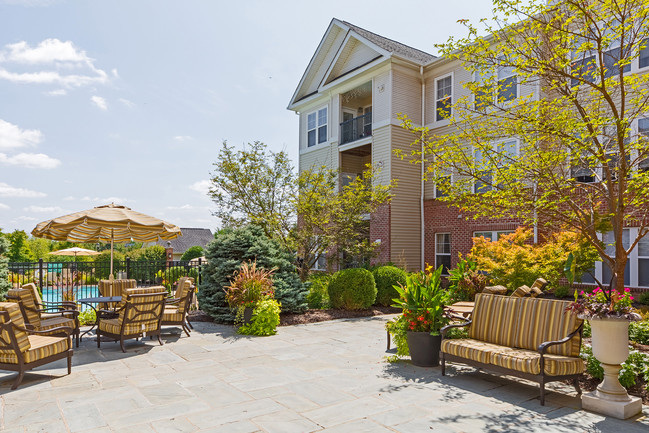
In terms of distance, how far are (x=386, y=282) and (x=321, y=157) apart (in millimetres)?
9625

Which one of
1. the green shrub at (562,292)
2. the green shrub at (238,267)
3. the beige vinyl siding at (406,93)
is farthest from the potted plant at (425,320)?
the beige vinyl siding at (406,93)

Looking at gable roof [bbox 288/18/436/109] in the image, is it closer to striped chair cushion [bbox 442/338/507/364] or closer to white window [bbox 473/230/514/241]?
white window [bbox 473/230/514/241]

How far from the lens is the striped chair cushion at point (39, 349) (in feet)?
17.8

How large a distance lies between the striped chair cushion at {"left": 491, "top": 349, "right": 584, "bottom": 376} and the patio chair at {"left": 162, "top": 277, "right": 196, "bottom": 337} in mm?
5925

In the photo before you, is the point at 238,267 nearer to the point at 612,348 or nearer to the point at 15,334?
the point at 15,334

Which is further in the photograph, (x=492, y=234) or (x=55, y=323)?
(x=492, y=234)

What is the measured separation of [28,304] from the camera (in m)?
7.20

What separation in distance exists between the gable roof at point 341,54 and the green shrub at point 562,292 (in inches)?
399

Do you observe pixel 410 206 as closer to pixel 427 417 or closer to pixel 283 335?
pixel 283 335

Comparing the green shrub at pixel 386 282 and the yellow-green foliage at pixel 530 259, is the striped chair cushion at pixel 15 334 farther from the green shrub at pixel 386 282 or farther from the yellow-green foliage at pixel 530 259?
the yellow-green foliage at pixel 530 259

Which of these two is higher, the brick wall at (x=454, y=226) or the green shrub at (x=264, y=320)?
the brick wall at (x=454, y=226)

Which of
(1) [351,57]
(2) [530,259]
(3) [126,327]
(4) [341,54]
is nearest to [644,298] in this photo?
(2) [530,259]

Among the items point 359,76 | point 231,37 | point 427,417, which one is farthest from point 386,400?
point 359,76

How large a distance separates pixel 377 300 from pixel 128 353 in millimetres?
7325
